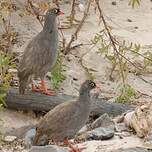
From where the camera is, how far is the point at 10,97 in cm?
978

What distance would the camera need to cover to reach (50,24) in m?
9.72

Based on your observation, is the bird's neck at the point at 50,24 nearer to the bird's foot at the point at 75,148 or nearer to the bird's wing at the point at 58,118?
the bird's wing at the point at 58,118

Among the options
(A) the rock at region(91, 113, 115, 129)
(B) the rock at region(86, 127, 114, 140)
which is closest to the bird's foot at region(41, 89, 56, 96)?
(A) the rock at region(91, 113, 115, 129)

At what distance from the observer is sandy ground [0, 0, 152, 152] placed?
35.9 feet

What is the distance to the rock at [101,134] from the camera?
312 inches

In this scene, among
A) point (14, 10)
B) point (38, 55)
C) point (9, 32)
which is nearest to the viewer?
point (38, 55)

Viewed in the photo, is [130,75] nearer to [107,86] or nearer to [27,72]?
[107,86]

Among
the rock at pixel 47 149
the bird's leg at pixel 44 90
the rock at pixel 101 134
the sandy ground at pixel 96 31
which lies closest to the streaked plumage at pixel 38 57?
the bird's leg at pixel 44 90

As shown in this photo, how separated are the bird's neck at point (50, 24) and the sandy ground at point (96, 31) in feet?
4.02

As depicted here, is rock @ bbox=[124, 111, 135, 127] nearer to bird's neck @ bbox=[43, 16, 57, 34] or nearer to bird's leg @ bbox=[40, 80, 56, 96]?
bird's leg @ bbox=[40, 80, 56, 96]

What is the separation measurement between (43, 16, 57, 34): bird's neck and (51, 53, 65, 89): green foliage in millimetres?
862

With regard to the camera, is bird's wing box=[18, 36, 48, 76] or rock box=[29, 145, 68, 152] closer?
rock box=[29, 145, 68, 152]

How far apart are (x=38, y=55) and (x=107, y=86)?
2.03m

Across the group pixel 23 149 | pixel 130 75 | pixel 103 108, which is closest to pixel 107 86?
pixel 130 75
